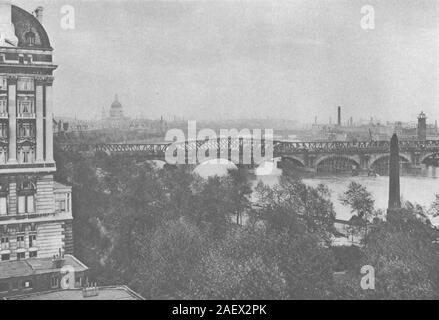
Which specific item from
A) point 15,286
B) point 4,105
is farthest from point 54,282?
point 4,105

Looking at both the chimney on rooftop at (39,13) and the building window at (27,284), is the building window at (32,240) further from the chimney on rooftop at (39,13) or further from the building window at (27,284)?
the chimney on rooftop at (39,13)

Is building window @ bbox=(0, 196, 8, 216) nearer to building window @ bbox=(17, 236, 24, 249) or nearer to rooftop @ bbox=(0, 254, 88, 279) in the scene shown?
building window @ bbox=(17, 236, 24, 249)

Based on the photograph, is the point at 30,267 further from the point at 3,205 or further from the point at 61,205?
the point at 61,205

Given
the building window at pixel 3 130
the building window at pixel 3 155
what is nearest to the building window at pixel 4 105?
the building window at pixel 3 130
